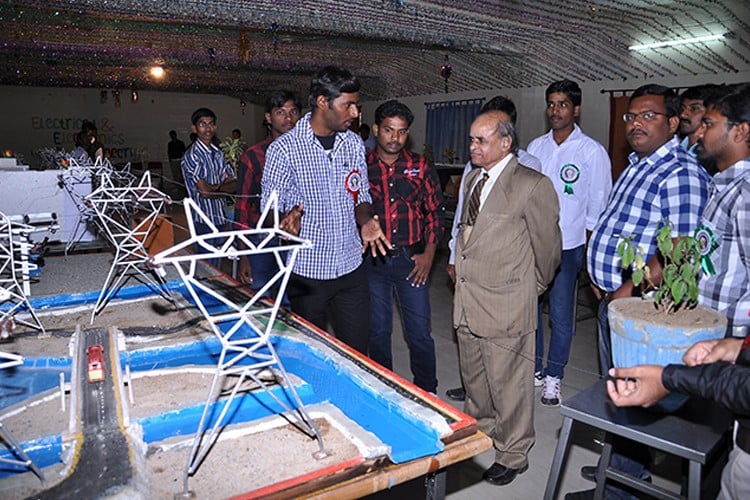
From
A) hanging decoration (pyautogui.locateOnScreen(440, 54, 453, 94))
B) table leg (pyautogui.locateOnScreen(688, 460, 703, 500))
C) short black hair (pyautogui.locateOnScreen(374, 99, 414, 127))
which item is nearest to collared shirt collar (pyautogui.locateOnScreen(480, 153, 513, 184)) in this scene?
short black hair (pyautogui.locateOnScreen(374, 99, 414, 127))

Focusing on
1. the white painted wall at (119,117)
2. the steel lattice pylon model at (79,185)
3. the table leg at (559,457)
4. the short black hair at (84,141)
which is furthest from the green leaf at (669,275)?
the white painted wall at (119,117)

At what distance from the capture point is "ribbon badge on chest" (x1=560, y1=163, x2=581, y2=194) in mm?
3039

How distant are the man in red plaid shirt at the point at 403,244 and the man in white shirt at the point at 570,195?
71 cm

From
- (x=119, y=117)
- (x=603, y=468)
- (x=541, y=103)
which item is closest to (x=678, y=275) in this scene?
(x=603, y=468)

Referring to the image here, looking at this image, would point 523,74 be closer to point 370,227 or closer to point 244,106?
point 370,227

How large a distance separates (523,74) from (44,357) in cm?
883

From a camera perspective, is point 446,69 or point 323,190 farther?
point 446,69

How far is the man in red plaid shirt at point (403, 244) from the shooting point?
272 centimetres

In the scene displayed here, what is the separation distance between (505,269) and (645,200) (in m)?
0.57

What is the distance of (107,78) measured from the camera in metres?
12.3

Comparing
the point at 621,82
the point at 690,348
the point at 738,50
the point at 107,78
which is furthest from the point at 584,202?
the point at 107,78

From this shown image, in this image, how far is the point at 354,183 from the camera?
247 centimetres

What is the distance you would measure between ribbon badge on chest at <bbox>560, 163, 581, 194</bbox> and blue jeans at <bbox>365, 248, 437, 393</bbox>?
0.98m

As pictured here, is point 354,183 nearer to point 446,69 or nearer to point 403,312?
point 403,312
